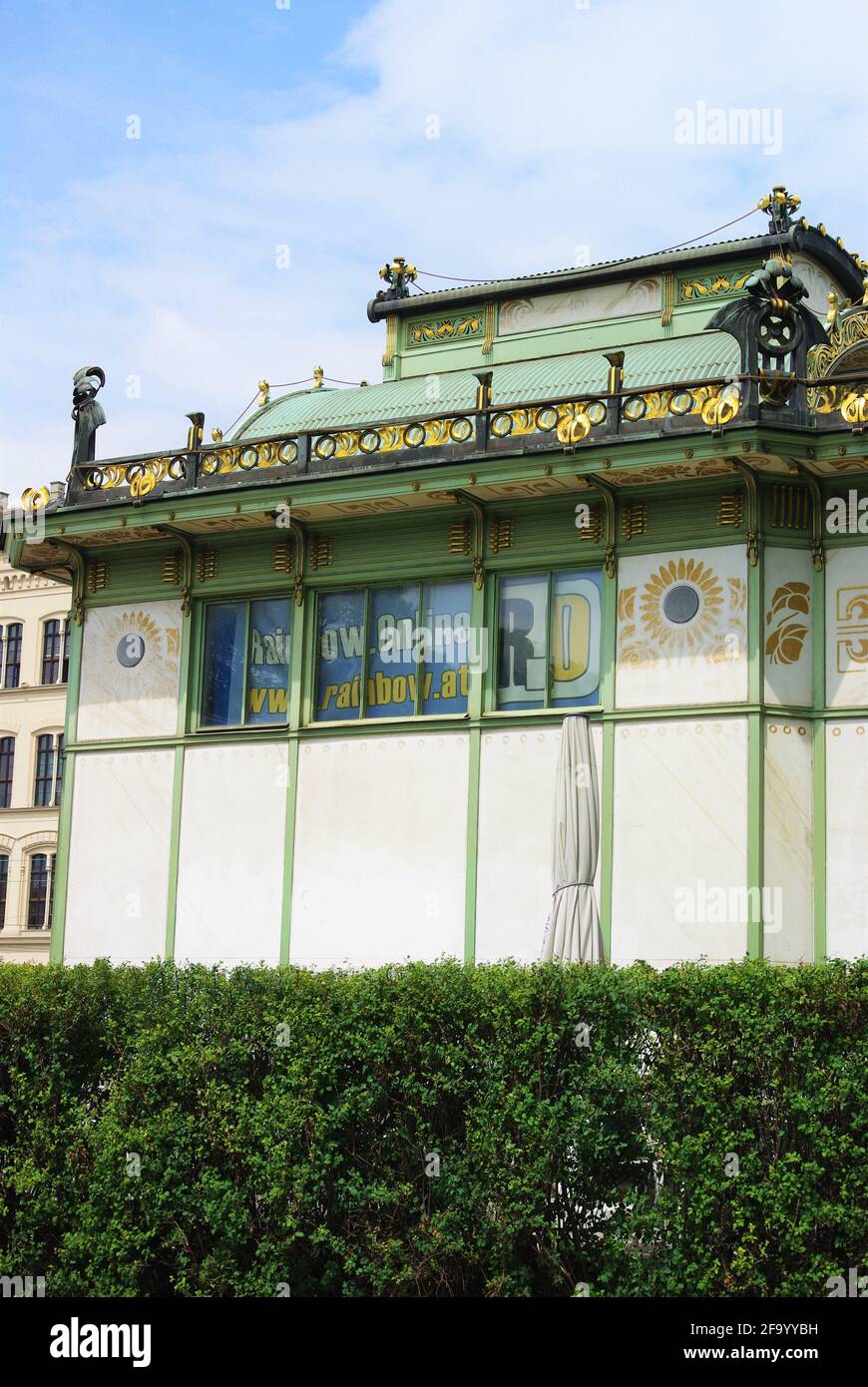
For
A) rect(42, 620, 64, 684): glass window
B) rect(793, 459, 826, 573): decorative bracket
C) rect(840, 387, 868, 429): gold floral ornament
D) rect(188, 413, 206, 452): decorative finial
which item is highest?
rect(42, 620, 64, 684): glass window

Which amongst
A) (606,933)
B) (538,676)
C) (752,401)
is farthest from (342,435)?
(606,933)

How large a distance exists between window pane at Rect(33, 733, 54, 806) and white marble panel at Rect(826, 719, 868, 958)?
50541 millimetres

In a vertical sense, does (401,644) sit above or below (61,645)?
below

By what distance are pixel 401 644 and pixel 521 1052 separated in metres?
11.4

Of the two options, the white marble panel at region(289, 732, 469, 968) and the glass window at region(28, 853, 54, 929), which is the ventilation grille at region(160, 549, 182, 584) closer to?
the white marble panel at region(289, 732, 469, 968)

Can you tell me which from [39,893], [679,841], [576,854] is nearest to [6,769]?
[39,893]

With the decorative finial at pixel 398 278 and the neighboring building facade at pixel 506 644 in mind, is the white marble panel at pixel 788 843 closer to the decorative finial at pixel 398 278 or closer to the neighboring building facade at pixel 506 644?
the neighboring building facade at pixel 506 644

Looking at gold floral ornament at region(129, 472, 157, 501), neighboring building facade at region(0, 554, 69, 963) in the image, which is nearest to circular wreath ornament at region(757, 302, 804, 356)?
gold floral ornament at region(129, 472, 157, 501)

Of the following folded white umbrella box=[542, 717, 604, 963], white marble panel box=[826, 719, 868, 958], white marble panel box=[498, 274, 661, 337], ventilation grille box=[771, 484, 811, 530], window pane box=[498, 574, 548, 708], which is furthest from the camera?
white marble panel box=[498, 274, 661, 337]

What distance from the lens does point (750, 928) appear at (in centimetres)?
2223

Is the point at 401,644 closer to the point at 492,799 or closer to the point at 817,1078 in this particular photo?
the point at 492,799

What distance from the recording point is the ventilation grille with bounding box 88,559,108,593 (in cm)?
2841
